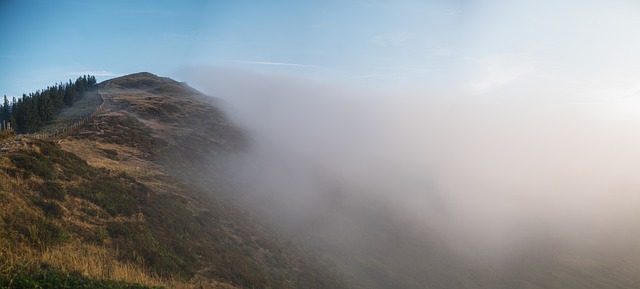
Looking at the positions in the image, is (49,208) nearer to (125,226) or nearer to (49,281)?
(125,226)

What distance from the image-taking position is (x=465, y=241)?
190 ft

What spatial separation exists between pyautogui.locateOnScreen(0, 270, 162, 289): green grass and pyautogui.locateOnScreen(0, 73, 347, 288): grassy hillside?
105 millimetres

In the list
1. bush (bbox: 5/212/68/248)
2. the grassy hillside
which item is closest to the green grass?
the grassy hillside

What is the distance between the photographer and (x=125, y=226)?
1980cm

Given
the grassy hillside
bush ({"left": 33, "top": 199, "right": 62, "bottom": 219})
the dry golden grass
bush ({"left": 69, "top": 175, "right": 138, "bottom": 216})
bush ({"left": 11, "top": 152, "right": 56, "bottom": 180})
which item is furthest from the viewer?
bush ({"left": 69, "top": 175, "right": 138, "bottom": 216})

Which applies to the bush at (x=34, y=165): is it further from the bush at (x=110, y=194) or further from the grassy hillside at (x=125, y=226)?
the bush at (x=110, y=194)

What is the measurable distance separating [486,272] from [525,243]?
2214cm

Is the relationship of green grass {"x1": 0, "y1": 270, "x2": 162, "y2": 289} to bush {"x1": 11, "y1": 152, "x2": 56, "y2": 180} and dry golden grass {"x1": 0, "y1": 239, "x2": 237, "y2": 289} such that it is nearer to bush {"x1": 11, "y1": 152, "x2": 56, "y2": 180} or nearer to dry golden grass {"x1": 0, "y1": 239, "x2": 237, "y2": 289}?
dry golden grass {"x1": 0, "y1": 239, "x2": 237, "y2": 289}

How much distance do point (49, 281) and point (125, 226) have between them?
1049cm

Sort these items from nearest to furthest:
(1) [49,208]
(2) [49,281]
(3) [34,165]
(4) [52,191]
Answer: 1. (2) [49,281]
2. (1) [49,208]
3. (4) [52,191]
4. (3) [34,165]

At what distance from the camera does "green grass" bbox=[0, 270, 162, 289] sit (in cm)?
944

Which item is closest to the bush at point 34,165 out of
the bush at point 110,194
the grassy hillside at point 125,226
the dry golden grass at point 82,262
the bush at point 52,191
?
the grassy hillside at point 125,226

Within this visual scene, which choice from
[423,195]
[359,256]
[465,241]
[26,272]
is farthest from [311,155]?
[26,272]

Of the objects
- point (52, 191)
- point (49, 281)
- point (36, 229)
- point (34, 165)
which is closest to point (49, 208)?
point (52, 191)
